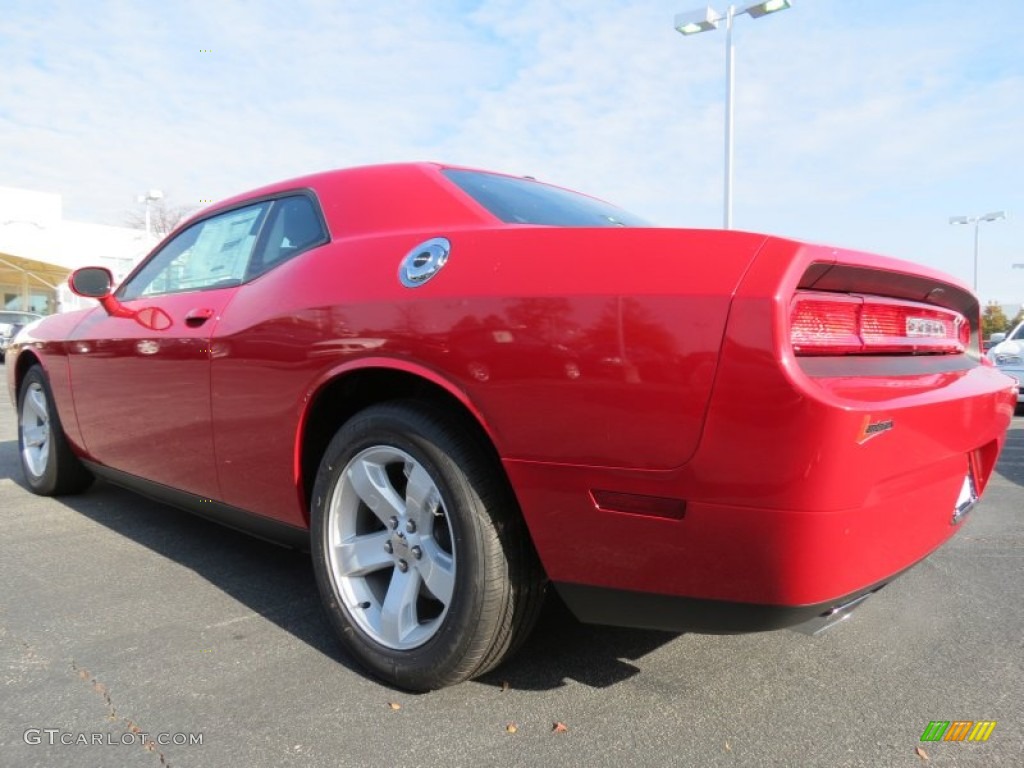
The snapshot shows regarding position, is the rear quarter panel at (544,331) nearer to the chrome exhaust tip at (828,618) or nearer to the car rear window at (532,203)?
the car rear window at (532,203)

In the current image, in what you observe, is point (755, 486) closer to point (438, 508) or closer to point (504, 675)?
point (438, 508)

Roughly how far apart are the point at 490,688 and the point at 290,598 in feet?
3.40

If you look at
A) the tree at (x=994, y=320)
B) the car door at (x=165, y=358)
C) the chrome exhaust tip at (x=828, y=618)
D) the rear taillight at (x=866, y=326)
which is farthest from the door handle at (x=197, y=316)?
the tree at (x=994, y=320)

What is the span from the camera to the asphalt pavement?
5.98 feet

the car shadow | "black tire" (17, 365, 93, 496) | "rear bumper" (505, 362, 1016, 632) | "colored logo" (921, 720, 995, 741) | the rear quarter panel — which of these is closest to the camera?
"rear bumper" (505, 362, 1016, 632)

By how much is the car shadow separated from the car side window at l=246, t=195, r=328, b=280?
1.21 m

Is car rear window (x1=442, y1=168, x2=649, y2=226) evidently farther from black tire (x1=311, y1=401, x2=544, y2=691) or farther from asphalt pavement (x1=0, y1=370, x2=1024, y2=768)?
asphalt pavement (x1=0, y1=370, x2=1024, y2=768)

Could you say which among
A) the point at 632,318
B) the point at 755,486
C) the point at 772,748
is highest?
the point at 632,318

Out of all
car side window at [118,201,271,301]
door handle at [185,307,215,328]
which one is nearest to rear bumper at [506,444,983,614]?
door handle at [185,307,215,328]

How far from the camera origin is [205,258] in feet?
10.5

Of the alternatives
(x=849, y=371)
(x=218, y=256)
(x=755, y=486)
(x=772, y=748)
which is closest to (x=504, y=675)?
(x=772, y=748)

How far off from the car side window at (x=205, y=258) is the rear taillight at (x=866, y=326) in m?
2.01

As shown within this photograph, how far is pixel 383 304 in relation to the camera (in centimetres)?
212

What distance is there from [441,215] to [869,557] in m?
1.47
